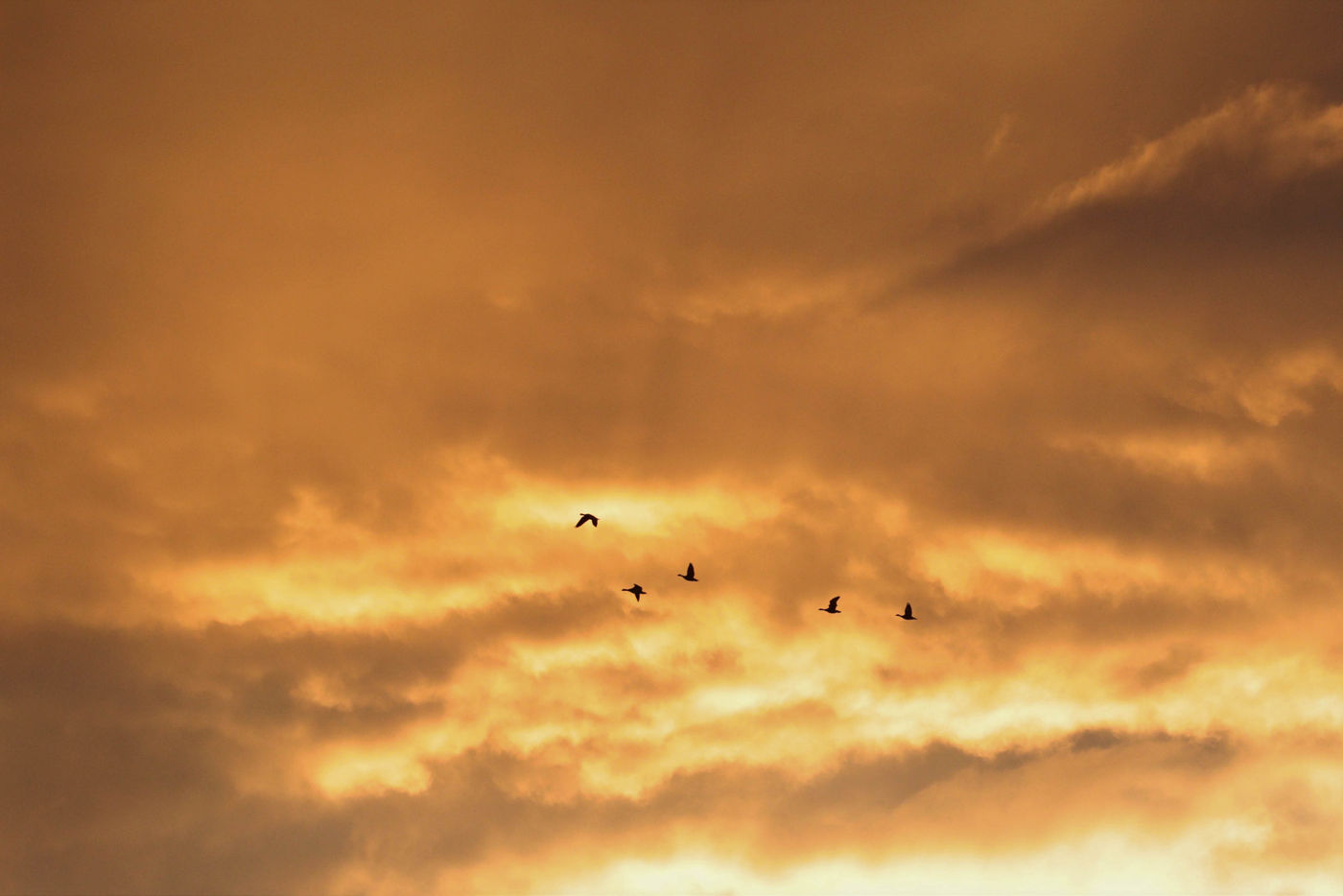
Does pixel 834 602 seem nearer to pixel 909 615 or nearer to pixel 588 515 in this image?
pixel 909 615

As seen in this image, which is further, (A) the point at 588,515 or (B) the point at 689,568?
(B) the point at 689,568

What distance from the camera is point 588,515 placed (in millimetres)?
171500

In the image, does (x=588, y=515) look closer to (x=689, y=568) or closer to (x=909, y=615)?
(x=689, y=568)

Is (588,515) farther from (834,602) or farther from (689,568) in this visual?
(834,602)

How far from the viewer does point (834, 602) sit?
195 metres

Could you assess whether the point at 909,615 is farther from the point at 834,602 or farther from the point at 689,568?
the point at 689,568

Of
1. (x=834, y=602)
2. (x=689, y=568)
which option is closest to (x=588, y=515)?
(x=689, y=568)

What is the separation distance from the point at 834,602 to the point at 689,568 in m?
23.5

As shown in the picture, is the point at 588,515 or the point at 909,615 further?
the point at 909,615

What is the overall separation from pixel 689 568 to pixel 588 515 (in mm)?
23584

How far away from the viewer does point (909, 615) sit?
191 meters

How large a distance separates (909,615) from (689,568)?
109 feet

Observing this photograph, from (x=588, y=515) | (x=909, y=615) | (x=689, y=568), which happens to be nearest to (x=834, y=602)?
(x=909, y=615)

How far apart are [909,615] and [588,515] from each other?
52.7m
